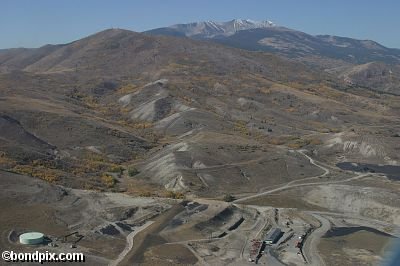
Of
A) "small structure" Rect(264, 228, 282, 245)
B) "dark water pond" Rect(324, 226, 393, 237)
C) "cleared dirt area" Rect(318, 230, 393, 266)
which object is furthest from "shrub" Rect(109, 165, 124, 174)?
"cleared dirt area" Rect(318, 230, 393, 266)

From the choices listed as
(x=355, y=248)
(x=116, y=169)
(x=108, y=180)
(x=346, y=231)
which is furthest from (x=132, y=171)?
(x=355, y=248)

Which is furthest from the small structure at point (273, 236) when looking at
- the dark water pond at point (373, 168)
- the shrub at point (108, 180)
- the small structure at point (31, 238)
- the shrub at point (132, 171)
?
the dark water pond at point (373, 168)

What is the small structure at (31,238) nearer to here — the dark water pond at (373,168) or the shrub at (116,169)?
the shrub at (116,169)

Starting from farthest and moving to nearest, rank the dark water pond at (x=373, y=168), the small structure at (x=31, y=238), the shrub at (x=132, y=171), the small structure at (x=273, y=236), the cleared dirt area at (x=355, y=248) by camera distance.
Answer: the dark water pond at (x=373, y=168), the shrub at (x=132, y=171), the small structure at (x=273, y=236), the cleared dirt area at (x=355, y=248), the small structure at (x=31, y=238)

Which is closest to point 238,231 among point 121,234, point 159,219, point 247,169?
point 159,219

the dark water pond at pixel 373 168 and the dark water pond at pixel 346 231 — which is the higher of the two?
the dark water pond at pixel 373 168
